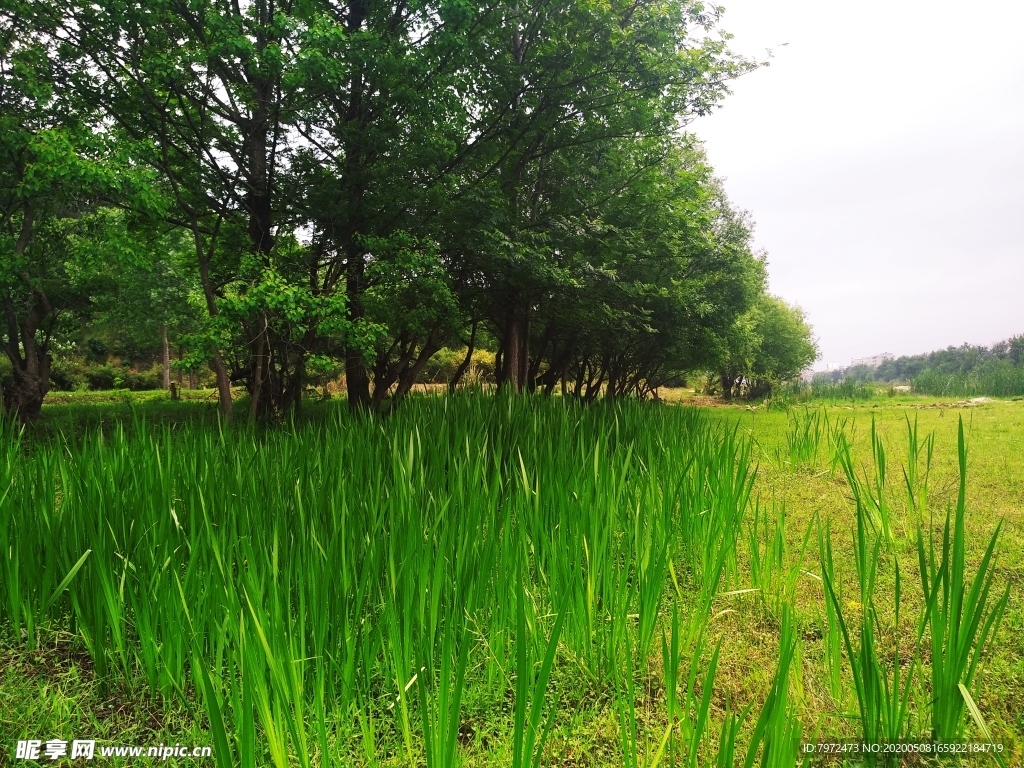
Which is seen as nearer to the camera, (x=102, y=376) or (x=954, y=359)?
(x=102, y=376)

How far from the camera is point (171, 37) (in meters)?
5.50

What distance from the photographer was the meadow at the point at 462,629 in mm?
1187

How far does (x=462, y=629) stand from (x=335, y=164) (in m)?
6.75

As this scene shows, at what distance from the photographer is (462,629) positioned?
143 cm

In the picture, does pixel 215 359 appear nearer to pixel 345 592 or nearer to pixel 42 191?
pixel 42 191

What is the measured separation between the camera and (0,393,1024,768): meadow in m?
1.19

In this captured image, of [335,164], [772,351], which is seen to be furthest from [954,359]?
[335,164]

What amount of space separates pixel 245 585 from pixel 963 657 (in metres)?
1.81

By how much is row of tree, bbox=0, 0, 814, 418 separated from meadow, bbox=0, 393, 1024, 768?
344 cm

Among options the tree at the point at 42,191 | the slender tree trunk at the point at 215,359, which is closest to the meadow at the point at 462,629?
the slender tree trunk at the point at 215,359

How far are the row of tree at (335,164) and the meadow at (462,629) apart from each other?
344 cm

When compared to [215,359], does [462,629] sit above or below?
below

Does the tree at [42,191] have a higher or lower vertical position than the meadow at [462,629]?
higher

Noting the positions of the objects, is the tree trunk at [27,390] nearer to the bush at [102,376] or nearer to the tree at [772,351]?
the bush at [102,376]
